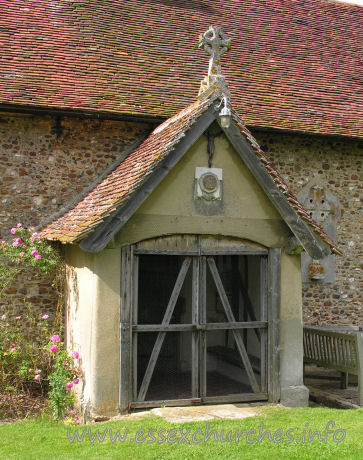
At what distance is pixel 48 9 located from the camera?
1195 centimetres

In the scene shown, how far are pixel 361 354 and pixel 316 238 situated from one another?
2.16 metres

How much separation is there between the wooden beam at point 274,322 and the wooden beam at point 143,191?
198cm

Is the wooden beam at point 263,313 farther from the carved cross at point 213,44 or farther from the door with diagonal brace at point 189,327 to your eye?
the carved cross at point 213,44

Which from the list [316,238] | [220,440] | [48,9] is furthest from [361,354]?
[48,9]

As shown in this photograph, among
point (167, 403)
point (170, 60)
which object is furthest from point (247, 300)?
point (170, 60)

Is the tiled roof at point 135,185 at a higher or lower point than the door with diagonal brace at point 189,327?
higher

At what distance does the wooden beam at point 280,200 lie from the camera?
25.3ft

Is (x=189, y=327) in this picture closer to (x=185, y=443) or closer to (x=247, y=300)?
(x=247, y=300)

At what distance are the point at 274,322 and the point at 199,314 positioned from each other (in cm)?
109

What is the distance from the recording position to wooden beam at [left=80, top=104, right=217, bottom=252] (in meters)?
6.98

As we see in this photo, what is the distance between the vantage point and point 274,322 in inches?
316

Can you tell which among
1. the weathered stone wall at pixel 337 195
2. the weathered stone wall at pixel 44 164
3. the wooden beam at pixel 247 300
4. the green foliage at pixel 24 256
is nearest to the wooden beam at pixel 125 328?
the green foliage at pixel 24 256

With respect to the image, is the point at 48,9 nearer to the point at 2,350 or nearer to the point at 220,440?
the point at 2,350

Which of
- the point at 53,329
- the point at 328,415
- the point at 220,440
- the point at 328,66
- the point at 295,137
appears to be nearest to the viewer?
the point at 220,440
